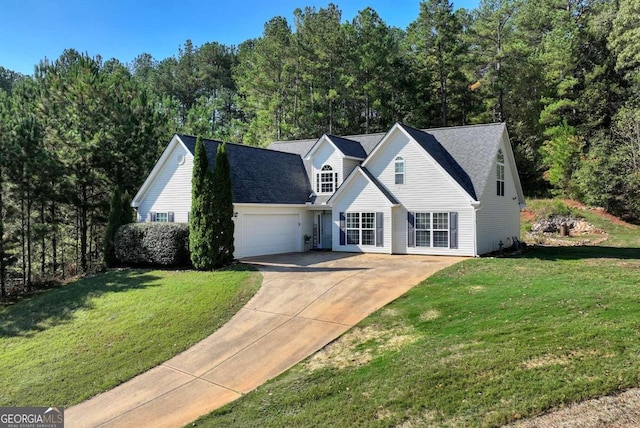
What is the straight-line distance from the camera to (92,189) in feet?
78.0

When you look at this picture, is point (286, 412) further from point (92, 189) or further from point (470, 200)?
point (92, 189)

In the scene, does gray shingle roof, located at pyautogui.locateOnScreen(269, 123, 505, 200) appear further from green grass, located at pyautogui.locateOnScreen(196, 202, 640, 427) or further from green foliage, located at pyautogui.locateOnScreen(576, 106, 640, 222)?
green foliage, located at pyautogui.locateOnScreen(576, 106, 640, 222)

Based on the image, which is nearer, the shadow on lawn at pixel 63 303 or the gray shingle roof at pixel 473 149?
the shadow on lawn at pixel 63 303

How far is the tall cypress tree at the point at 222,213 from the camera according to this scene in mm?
16234

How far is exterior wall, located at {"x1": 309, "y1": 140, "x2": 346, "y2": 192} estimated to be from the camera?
2175 centimetres

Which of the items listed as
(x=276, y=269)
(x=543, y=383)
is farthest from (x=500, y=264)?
(x=543, y=383)

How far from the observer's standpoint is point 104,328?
11344mm

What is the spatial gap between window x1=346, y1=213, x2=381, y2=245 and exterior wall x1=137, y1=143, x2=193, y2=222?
305 inches

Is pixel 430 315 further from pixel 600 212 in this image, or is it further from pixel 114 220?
pixel 600 212

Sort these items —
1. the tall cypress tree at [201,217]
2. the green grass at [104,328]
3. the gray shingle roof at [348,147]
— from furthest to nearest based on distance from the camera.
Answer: the gray shingle roof at [348,147] < the tall cypress tree at [201,217] < the green grass at [104,328]

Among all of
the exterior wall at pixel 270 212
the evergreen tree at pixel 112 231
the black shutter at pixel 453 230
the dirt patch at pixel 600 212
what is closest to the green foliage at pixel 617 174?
the dirt patch at pixel 600 212

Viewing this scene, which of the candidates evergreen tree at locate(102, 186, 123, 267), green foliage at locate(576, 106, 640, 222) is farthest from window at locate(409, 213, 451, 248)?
green foliage at locate(576, 106, 640, 222)

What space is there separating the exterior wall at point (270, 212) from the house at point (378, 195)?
2.1 inches

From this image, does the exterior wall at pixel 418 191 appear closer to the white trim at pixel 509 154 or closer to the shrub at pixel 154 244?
the white trim at pixel 509 154
